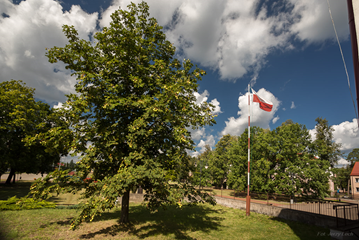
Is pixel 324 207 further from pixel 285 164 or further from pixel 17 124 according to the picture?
pixel 17 124

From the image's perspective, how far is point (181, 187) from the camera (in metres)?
7.57

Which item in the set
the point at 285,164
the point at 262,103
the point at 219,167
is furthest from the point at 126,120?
the point at 219,167

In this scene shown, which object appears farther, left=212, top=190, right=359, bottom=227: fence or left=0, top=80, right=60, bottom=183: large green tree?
left=0, top=80, right=60, bottom=183: large green tree

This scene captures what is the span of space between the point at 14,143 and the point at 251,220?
27179 mm

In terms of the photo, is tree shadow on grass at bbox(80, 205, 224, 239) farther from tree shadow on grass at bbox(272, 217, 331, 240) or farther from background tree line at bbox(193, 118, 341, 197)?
background tree line at bbox(193, 118, 341, 197)

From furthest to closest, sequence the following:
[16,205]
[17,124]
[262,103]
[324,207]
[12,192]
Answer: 1. [12,192]
2. [17,124]
3. [324,207]
4. [262,103]
5. [16,205]

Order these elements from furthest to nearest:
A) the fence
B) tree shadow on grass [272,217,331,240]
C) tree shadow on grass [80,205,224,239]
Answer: the fence
tree shadow on grass [272,217,331,240]
tree shadow on grass [80,205,224,239]

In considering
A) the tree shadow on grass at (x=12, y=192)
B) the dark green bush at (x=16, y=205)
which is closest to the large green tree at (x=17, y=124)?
the tree shadow on grass at (x=12, y=192)

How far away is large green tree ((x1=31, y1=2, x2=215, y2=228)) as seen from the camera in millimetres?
6926

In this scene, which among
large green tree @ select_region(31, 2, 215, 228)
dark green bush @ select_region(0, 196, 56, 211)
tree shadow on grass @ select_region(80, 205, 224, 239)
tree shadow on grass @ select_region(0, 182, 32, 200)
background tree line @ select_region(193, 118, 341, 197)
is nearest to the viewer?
large green tree @ select_region(31, 2, 215, 228)

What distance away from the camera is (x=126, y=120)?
28.3 feet

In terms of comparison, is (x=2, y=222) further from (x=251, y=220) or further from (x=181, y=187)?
(x=251, y=220)

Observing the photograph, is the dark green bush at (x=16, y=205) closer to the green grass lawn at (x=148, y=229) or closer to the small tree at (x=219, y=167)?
the green grass lawn at (x=148, y=229)

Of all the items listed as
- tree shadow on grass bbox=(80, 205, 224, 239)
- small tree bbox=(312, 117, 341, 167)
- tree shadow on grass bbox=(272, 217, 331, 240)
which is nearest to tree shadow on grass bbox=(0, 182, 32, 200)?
tree shadow on grass bbox=(80, 205, 224, 239)
